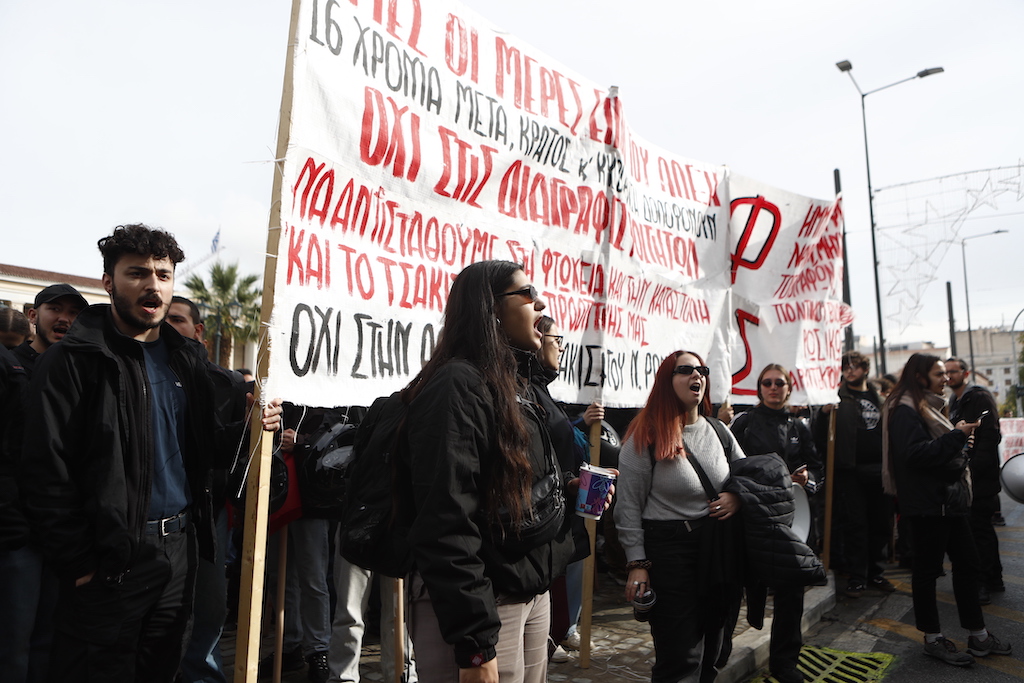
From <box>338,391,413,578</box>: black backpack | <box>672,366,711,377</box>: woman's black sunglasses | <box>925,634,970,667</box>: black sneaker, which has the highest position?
<box>672,366,711,377</box>: woman's black sunglasses

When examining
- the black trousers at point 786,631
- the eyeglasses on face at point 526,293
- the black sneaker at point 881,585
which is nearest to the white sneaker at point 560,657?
the black trousers at point 786,631

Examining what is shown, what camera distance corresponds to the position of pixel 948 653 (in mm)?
4703

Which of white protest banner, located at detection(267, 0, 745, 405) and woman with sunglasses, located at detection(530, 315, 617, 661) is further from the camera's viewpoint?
white protest banner, located at detection(267, 0, 745, 405)

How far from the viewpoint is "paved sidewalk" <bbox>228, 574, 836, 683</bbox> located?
167 inches

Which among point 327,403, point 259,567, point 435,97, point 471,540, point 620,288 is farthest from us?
point 620,288

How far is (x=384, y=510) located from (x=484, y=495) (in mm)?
272

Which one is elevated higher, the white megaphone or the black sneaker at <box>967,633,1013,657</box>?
the white megaphone

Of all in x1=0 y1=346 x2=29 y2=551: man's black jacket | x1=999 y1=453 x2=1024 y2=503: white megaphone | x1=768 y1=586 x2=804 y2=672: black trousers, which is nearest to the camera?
x1=0 y1=346 x2=29 y2=551: man's black jacket

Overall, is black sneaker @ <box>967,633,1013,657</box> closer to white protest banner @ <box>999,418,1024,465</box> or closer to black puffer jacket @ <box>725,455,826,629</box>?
black puffer jacket @ <box>725,455,826,629</box>

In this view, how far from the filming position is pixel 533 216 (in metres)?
4.26

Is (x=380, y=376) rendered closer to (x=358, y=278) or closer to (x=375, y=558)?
(x=358, y=278)

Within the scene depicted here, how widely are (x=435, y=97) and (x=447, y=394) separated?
2.16 m

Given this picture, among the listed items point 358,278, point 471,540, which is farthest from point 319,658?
point 471,540

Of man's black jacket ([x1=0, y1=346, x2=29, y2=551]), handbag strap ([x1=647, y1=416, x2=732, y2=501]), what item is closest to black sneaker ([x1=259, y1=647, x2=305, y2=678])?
man's black jacket ([x1=0, y1=346, x2=29, y2=551])
